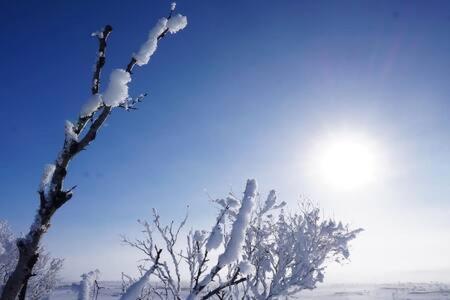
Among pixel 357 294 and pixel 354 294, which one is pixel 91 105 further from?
pixel 354 294

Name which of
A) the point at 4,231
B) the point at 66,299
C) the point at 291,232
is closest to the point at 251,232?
the point at 291,232

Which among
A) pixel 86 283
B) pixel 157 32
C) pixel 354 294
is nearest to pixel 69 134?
pixel 157 32

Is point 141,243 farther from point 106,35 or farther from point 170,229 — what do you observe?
point 106,35

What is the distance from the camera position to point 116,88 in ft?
8.09

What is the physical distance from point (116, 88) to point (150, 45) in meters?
0.51

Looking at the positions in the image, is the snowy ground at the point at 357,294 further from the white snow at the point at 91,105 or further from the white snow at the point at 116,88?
the white snow at the point at 116,88

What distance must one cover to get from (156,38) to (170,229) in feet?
12.7

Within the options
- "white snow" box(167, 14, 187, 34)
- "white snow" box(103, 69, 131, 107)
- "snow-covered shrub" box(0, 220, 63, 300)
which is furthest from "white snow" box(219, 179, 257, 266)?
"snow-covered shrub" box(0, 220, 63, 300)

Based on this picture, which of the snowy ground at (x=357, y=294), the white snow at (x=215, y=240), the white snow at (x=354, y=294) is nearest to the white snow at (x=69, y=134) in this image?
the white snow at (x=215, y=240)

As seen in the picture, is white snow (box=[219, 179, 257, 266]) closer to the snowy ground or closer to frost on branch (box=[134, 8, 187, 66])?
frost on branch (box=[134, 8, 187, 66])

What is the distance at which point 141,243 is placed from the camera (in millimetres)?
6859

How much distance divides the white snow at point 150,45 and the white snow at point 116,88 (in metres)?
0.33

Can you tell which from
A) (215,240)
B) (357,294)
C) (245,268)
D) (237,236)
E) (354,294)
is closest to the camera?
(237,236)

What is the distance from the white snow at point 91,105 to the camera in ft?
8.41
